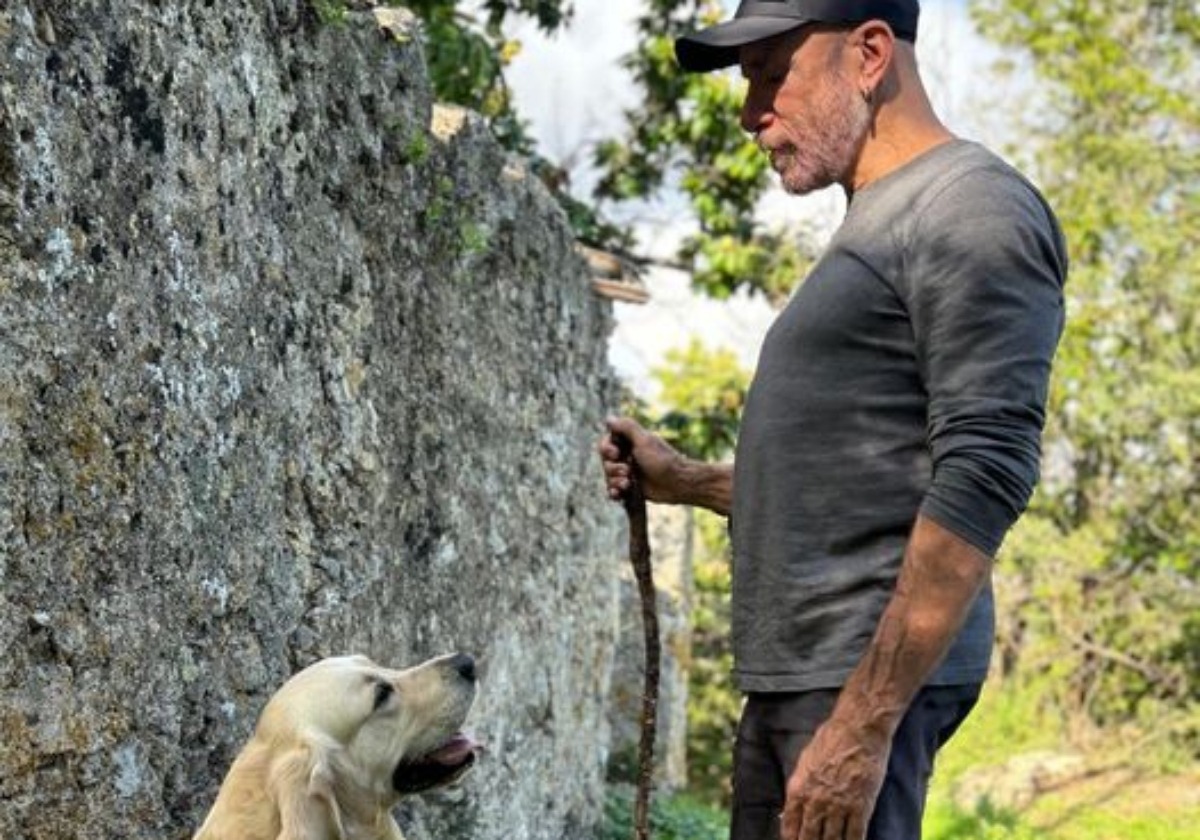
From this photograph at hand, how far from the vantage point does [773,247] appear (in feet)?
48.8

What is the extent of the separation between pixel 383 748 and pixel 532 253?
3.88 metres

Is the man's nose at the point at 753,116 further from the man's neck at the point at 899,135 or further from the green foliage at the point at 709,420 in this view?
the green foliage at the point at 709,420

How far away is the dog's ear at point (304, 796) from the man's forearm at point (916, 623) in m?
1.41

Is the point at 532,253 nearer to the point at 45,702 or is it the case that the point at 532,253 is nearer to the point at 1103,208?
the point at 45,702

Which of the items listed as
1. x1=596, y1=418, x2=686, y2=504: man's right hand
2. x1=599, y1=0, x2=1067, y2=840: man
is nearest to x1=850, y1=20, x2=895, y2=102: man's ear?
x1=599, y1=0, x2=1067, y2=840: man

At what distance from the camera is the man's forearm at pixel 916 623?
288 cm

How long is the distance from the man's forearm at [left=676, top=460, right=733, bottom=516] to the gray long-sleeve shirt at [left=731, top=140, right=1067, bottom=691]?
0.46m

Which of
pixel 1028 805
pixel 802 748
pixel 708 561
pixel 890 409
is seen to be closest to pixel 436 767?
pixel 802 748

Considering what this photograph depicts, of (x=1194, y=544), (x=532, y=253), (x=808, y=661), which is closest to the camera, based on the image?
(x=808, y=661)

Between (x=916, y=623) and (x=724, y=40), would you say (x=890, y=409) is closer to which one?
(x=916, y=623)

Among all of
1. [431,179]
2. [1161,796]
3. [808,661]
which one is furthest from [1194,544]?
[808,661]

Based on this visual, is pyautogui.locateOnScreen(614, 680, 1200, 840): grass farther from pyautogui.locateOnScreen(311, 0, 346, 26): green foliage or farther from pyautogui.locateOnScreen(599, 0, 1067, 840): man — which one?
pyautogui.locateOnScreen(599, 0, 1067, 840): man

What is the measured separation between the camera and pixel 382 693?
14.2ft

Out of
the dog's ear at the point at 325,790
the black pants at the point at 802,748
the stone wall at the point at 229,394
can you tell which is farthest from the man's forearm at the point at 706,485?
the stone wall at the point at 229,394
